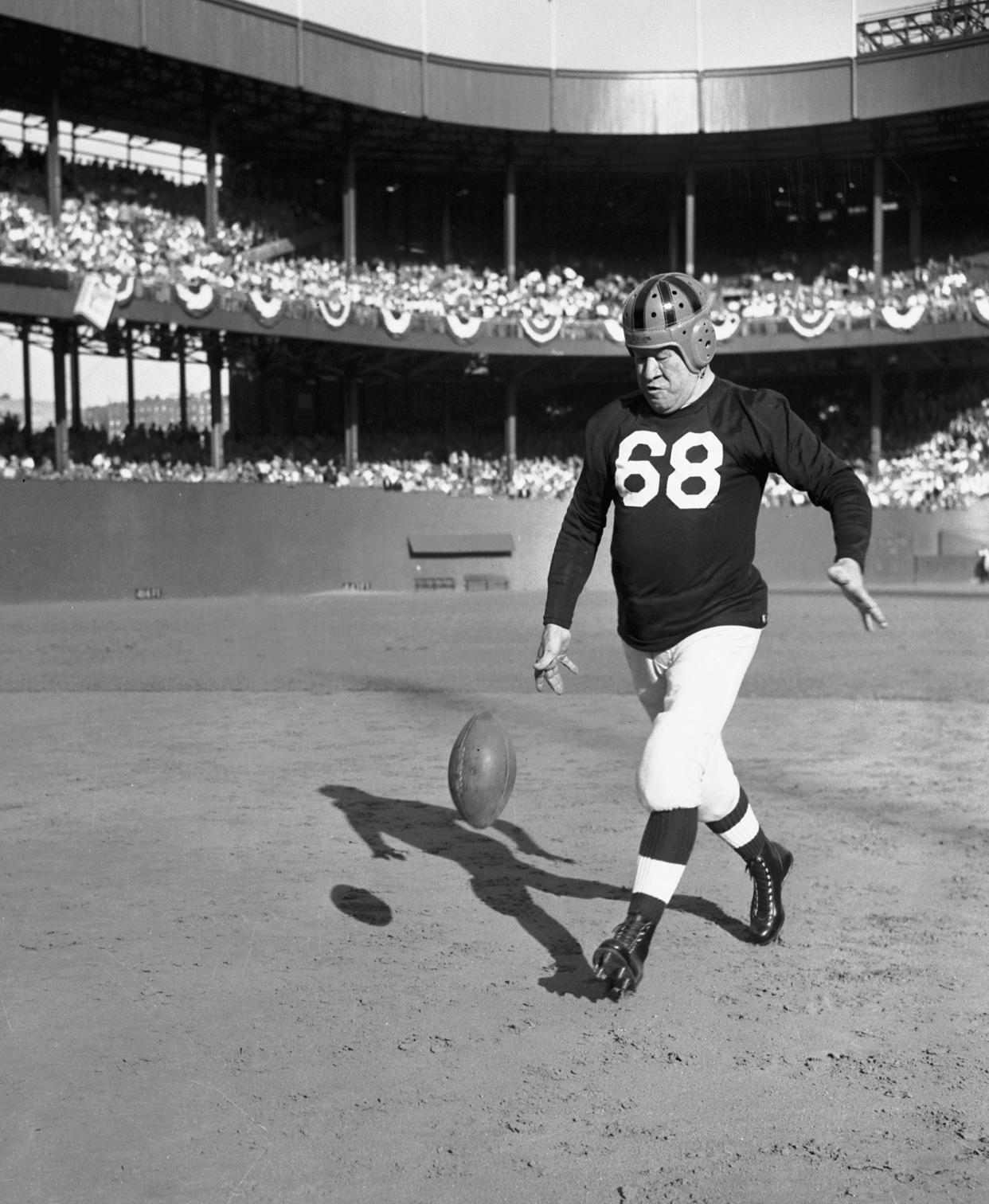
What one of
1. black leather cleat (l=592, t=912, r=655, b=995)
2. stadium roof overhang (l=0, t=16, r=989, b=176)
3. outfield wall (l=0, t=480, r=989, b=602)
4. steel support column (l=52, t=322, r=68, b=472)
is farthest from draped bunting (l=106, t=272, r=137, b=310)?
black leather cleat (l=592, t=912, r=655, b=995)

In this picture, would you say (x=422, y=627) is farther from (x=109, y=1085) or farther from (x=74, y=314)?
(x=109, y=1085)

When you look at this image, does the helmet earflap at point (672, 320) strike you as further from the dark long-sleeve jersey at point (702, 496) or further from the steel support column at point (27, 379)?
the steel support column at point (27, 379)

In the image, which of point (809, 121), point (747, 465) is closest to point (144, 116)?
point (809, 121)

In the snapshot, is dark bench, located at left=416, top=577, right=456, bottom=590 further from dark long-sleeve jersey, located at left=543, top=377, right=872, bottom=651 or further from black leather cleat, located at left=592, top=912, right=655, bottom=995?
black leather cleat, located at left=592, top=912, right=655, bottom=995

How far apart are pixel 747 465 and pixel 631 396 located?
0.55 meters

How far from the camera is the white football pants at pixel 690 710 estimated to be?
4715mm

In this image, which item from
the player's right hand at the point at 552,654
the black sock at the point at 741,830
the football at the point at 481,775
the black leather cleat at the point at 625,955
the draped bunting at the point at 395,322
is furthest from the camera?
the draped bunting at the point at 395,322

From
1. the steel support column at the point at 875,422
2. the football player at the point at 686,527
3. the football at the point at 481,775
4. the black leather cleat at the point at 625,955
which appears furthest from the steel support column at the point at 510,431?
the black leather cleat at the point at 625,955

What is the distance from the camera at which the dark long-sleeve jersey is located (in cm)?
488

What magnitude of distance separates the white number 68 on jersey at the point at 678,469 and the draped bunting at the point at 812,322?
3590 centimetres

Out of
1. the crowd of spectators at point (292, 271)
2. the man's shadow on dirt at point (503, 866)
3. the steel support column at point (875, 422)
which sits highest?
the crowd of spectators at point (292, 271)

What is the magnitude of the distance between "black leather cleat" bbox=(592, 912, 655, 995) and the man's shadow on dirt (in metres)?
0.20

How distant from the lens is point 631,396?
17.2ft

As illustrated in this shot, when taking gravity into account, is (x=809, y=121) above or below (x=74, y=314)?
above
